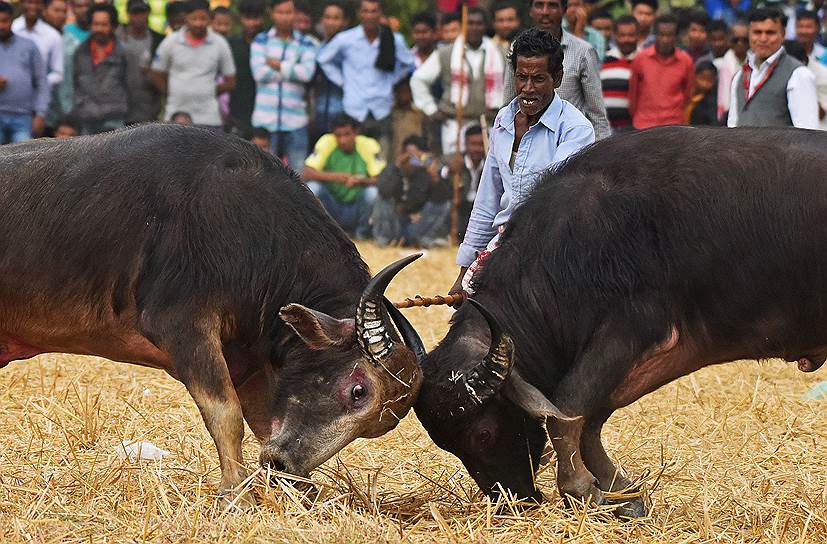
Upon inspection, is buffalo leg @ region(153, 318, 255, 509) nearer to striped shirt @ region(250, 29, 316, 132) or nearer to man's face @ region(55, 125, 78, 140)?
man's face @ region(55, 125, 78, 140)

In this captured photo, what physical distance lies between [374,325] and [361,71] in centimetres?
1009

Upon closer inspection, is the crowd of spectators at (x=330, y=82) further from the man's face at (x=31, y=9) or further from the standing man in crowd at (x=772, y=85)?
the standing man in crowd at (x=772, y=85)

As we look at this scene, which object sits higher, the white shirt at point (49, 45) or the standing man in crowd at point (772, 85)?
the standing man in crowd at point (772, 85)

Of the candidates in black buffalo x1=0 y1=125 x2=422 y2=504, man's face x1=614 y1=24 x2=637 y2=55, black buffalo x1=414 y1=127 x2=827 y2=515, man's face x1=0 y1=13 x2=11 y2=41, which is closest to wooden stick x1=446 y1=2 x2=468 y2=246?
man's face x1=614 y1=24 x2=637 y2=55

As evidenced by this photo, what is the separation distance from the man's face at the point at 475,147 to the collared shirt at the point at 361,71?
1084mm

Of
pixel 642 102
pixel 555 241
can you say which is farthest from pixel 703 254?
pixel 642 102

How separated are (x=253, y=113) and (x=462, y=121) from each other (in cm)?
227

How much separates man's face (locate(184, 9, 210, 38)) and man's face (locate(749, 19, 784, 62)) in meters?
7.10

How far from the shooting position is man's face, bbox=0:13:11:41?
14.1 meters

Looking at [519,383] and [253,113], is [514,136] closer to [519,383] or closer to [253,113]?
[519,383]

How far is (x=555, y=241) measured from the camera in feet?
18.5

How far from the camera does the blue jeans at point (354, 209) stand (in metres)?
15.4

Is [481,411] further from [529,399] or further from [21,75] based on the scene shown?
[21,75]

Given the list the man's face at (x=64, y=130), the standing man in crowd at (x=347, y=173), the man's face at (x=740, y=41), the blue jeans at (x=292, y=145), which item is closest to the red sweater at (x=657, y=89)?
the man's face at (x=740, y=41)
